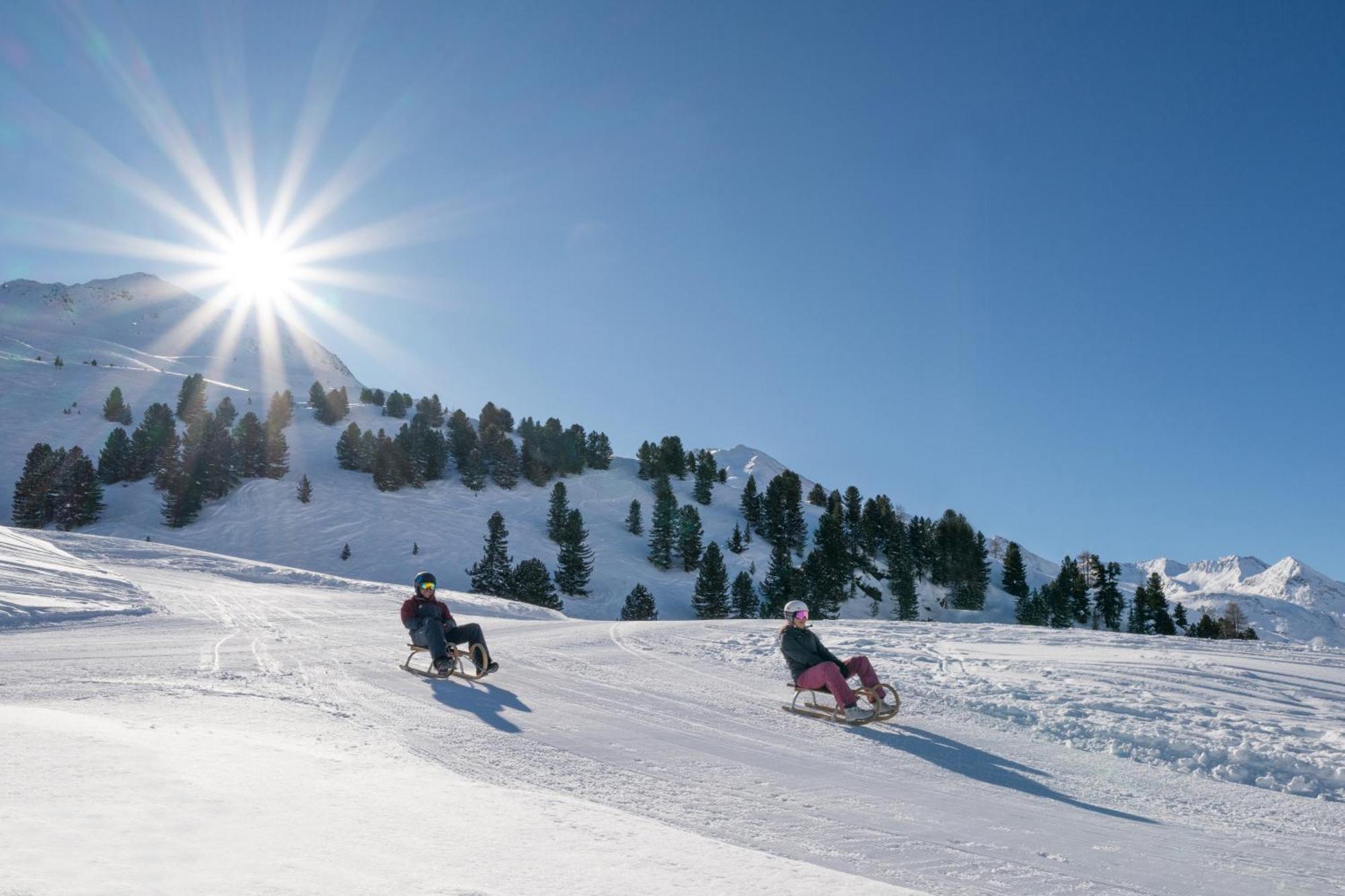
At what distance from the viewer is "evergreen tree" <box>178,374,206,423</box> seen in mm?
88438

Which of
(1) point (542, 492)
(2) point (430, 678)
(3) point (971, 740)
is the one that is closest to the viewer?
(3) point (971, 740)

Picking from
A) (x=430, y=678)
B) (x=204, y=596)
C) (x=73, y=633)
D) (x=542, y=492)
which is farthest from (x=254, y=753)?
(x=542, y=492)

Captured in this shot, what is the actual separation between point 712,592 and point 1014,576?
49.2 m

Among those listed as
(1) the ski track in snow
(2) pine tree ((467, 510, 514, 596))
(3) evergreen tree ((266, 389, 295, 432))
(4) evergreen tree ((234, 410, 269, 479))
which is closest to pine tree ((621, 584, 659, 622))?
(2) pine tree ((467, 510, 514, 596))

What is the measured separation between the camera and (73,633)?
11414 mm

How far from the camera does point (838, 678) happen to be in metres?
8.82

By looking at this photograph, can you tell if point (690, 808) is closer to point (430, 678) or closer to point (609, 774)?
point (609, 774)

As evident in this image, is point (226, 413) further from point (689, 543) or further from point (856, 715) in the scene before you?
point (856, 715)

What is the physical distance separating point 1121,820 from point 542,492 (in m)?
81.5

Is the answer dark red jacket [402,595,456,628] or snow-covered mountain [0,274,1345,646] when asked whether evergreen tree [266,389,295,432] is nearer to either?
snow-covered mountain [0,274,1345,646]

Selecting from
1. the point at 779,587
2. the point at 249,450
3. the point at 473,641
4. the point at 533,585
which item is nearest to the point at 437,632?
the point at 473,641

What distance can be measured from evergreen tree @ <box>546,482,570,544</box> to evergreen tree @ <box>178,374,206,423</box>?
151 feet

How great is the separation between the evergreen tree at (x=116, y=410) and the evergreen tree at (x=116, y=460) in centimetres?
1504

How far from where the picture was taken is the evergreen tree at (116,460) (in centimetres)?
7212
